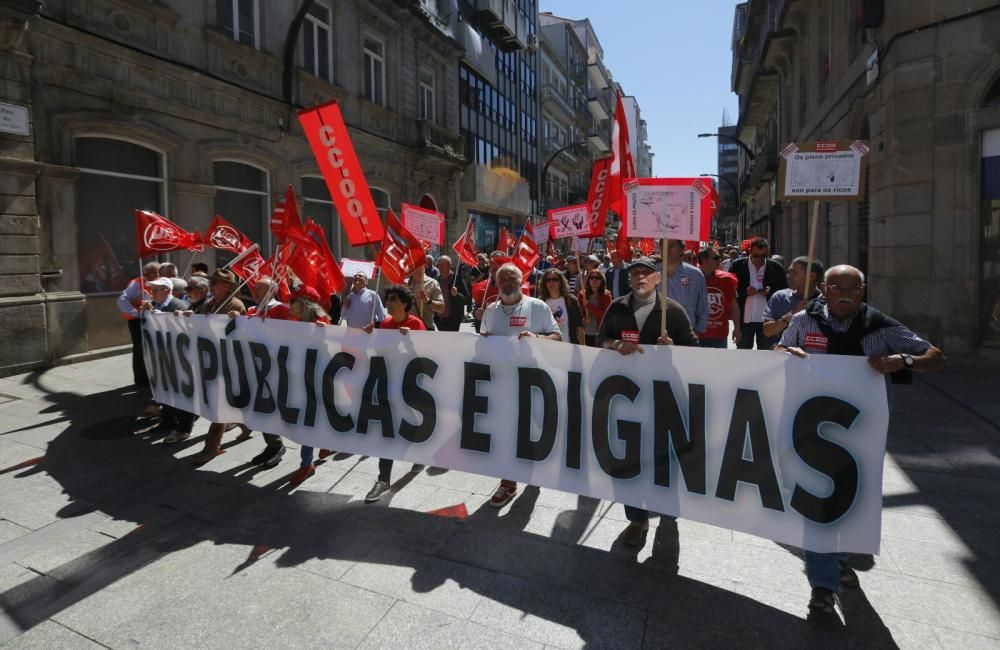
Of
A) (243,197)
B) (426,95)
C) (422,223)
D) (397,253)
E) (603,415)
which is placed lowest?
(603,415)

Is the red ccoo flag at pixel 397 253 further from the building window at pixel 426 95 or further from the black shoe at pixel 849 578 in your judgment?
Result: the building window at pixel 426 95

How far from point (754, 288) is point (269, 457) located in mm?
5620

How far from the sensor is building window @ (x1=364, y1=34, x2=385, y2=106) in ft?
58.0

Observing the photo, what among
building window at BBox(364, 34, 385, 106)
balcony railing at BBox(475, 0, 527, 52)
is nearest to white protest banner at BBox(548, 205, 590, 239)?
building window at BBox(364, 34, 385, 106)

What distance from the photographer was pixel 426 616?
2.92 metres

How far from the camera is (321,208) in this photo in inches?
643

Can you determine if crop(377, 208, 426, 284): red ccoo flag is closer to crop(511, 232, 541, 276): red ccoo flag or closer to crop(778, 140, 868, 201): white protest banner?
crop(511, 232, 541, 276): red ccoo flag

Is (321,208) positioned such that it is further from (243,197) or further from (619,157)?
(619,157)

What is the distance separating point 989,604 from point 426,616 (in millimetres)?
2770

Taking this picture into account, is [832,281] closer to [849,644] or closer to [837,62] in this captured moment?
[849,644]

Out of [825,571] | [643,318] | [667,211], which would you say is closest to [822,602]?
[825,571]

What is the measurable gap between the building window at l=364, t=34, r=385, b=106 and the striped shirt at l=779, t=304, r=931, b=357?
16.5m

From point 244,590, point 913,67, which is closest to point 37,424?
point 244,590

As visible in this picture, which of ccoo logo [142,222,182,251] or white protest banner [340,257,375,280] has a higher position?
ccoo logo [142,222,182,251]
